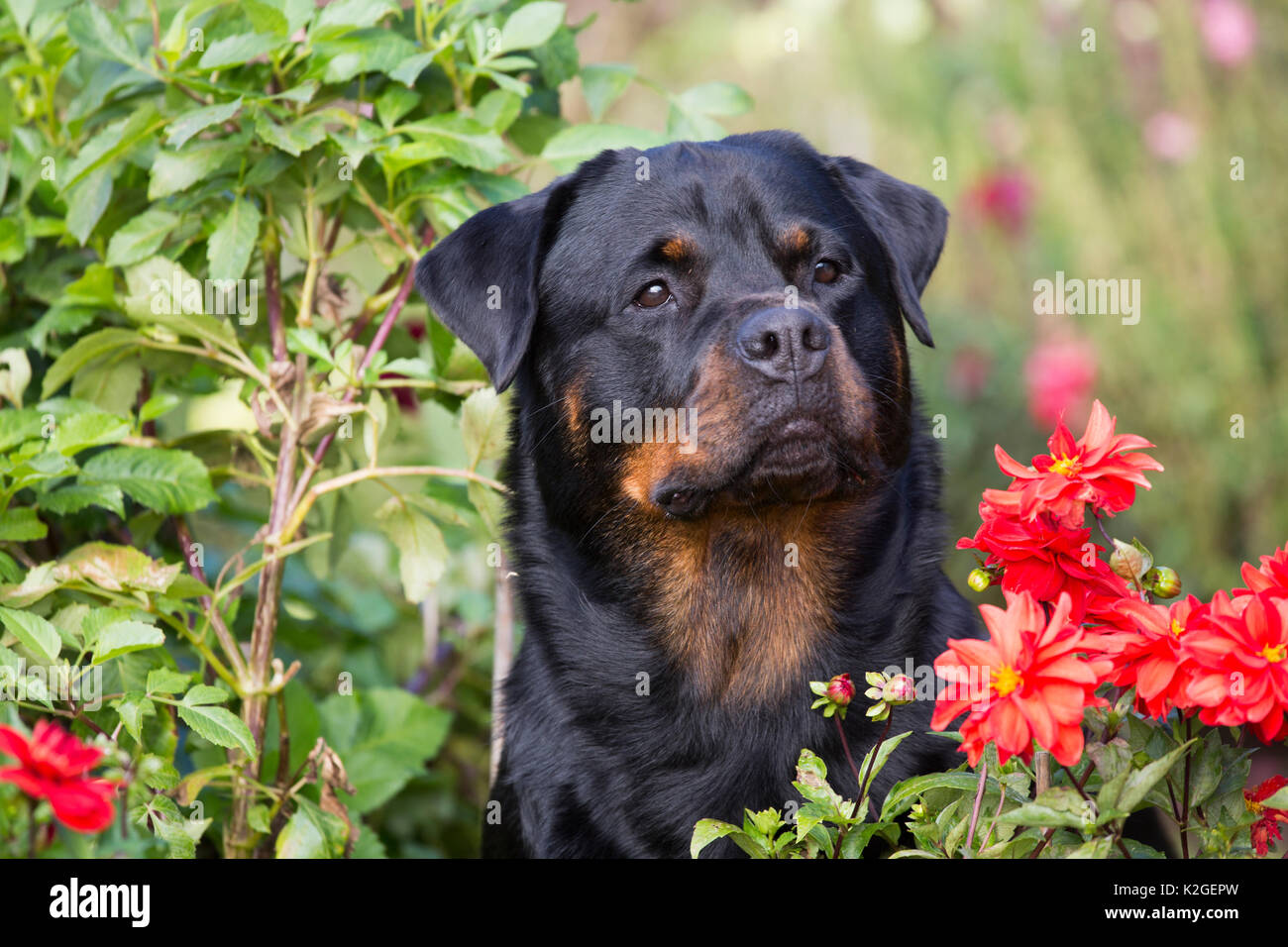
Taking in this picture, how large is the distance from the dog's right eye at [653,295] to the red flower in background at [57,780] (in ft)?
4.80

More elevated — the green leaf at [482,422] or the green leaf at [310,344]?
the green leaf at [310,344]

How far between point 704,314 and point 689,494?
1.12 feet

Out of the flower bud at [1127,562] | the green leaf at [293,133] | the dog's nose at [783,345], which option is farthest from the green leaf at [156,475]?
the flower bud at [1127,562]

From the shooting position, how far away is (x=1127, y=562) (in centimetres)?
167

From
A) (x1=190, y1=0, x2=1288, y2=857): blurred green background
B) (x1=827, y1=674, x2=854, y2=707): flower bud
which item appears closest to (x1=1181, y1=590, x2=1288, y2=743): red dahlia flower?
(x1=827, y1=674, x2=854, y2=707): flower bud

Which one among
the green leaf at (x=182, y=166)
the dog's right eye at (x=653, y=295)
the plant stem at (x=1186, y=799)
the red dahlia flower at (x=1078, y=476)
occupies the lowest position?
the plant stem at (x=1186, y=799)

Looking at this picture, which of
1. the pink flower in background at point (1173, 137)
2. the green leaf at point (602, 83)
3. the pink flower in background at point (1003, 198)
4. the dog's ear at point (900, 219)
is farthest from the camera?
the pink flower in background at point (1003, 198)

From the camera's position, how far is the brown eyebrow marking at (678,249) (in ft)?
8.00

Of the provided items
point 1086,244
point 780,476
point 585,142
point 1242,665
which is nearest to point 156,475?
point 585,142

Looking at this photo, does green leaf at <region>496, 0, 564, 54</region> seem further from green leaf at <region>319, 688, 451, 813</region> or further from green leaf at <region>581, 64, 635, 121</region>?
green leaf at <region>319, 688, 451, 813</region>

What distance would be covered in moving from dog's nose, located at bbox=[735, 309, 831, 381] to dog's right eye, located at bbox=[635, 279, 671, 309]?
0.31 m

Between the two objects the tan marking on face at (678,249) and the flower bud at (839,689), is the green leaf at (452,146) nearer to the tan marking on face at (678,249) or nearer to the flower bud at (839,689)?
the tan marking on face at (678,249)

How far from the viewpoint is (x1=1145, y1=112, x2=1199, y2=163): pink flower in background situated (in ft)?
16.7
